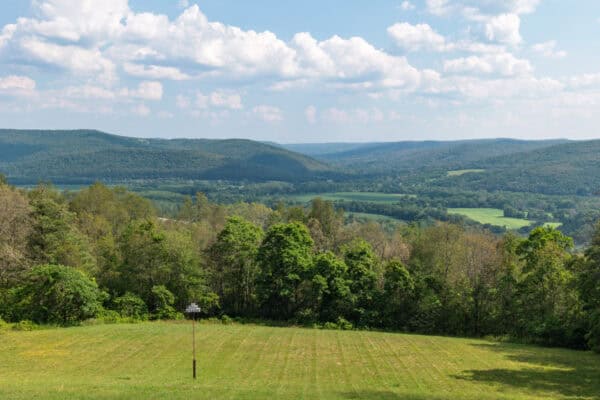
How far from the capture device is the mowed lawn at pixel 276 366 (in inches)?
1030

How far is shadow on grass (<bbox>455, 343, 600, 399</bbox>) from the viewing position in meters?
29.3

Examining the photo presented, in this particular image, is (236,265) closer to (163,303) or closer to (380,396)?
(163,303)

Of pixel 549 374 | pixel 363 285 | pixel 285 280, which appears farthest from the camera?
pixel 285 280

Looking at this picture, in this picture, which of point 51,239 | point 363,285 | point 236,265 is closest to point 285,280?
point 236,265

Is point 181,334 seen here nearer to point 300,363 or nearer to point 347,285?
point 300,363

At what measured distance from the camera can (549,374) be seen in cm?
3334

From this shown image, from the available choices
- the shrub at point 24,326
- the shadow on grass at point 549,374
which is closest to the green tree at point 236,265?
the shrub at point 24,326

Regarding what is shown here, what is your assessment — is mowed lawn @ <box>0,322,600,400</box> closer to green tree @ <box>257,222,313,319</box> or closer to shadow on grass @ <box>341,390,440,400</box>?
shadow on grass @ <box>341,390,440,400</box>

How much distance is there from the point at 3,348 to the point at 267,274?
28104 mm

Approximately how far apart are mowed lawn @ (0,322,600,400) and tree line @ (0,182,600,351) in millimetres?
5700

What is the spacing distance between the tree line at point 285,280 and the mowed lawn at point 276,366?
5.70 meters

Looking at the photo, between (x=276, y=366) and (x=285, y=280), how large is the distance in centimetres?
2330

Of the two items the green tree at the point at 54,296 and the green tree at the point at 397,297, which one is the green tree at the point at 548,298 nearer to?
the green tree at the point at 397,297

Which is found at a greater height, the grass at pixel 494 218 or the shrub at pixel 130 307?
the shrub at pixel 130 307
